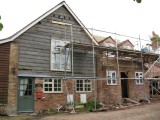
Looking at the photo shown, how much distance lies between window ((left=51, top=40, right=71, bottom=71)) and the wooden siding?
3.50 m

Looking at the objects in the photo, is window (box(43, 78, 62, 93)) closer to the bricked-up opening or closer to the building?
the building

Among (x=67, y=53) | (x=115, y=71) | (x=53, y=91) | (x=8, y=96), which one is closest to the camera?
(x=8, y=96)

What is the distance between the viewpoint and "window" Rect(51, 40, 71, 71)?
62.4ft

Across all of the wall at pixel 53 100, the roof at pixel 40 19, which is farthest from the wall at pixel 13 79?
the wall at pixel 53 100

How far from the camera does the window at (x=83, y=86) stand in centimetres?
1991

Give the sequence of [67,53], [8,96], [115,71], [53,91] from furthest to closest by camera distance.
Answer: [115,71]
[67,53]
[53,91]
[8,96]

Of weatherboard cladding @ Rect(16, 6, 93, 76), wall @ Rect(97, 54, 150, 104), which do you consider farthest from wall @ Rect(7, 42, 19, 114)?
wall @ Rect(97, 54, 150, 104)

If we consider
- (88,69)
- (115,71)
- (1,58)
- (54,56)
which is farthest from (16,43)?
(115,71)

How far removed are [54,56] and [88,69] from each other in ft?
10.9

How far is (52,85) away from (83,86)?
292 centimetres

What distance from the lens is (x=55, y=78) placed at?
61.3ft

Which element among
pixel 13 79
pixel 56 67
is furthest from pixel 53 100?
pixel 13 79

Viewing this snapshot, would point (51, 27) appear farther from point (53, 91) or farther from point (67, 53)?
point (53, 91)

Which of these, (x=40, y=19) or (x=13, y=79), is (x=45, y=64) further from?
(x=40, y=19)
